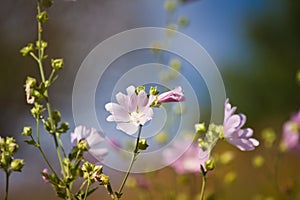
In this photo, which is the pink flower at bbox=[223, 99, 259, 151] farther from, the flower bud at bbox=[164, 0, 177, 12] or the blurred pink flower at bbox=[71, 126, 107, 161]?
the flower bud at bbox=[164, 0, 177, 12]

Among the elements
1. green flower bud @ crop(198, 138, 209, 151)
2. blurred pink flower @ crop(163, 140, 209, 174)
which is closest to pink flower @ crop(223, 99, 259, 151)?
green flower bud @ crop(198, 138, 209, 151)

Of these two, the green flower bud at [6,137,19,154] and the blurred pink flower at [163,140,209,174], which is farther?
the blurred pink flower at [163,140,209,174]

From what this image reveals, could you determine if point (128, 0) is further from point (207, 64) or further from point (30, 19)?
point (207, 64)

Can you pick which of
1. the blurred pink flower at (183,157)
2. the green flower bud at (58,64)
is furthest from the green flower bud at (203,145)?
the blurred pink flower at (183,157)

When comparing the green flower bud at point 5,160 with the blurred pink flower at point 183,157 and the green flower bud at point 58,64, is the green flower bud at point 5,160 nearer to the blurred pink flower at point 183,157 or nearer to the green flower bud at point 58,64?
the green flower bud at point 58,64

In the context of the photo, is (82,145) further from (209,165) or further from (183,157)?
(183,157)

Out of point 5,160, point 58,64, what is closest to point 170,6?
point 58,64
